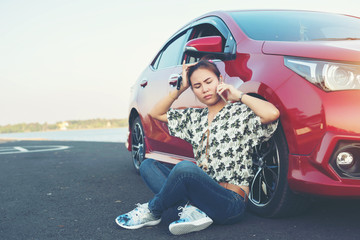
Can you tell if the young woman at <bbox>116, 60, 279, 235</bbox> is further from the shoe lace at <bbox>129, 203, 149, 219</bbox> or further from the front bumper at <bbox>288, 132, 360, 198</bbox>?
the front bumper at <bbox>288, 132, 360, 198</bbox>

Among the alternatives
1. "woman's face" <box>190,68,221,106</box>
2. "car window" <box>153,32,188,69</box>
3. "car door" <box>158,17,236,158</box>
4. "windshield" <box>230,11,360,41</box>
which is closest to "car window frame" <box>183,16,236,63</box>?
"car door" <box>158,17,236,158</box>

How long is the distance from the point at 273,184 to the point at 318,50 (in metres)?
0.92

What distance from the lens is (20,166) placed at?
679 centimetres

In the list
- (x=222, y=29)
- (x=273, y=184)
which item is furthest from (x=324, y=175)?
(x=222, y=29)

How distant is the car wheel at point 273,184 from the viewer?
101 inches

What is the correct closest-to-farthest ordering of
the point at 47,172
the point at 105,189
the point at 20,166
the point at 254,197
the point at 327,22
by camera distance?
the point at 254,197
the point at 327,22
the point at 105,189
the point at 47,172
the point at 20,166

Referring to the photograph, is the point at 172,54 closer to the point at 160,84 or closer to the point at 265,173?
the point at 160,84

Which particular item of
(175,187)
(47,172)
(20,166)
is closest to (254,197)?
(175,187)

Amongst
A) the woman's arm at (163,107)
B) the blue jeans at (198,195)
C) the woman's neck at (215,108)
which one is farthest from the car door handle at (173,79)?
the blue jeans at (198,195)

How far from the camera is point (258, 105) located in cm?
249

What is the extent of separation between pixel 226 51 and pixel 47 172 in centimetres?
379

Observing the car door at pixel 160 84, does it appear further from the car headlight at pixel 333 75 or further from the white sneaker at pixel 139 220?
the car headlight at pixel 333 75

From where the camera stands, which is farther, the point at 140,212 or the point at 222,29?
the point at 222,29

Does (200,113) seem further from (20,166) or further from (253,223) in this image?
(20,166)
